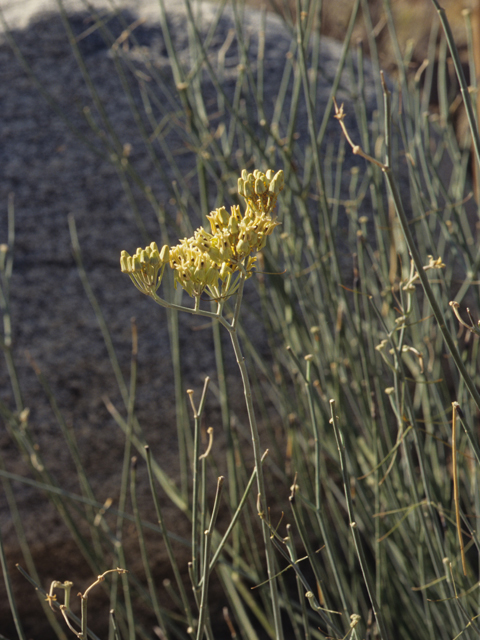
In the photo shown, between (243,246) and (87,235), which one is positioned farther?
(87,235)

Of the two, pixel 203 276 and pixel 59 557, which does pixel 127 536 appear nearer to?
pixel 59 557

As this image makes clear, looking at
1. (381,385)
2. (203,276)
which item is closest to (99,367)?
(381,385)

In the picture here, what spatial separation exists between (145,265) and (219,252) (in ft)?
0.13

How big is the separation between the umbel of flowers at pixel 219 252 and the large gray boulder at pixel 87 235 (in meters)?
0.44

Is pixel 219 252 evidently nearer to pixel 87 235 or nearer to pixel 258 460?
pixel 258 460

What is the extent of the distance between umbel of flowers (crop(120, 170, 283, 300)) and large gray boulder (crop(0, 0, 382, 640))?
445mm

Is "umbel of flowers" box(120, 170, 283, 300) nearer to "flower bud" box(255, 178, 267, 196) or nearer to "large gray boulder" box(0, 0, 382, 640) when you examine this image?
"flower bud" box(255, 178, 267, 196)

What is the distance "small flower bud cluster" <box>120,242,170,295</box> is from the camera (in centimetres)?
30

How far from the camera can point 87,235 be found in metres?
1.01

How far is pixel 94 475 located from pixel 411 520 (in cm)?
51

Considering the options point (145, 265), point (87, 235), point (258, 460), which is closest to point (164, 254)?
point (145, 265)

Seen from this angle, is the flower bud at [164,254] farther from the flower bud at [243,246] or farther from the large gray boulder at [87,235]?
the large gray boulder at [87,235]

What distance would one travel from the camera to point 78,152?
3.51 ft

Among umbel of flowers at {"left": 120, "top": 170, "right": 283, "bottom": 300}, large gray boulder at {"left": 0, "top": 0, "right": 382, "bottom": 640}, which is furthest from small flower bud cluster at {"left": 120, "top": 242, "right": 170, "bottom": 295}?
large gray boulder at {"left": 0, "top": 0, "right": 382, "bottom": 640}
